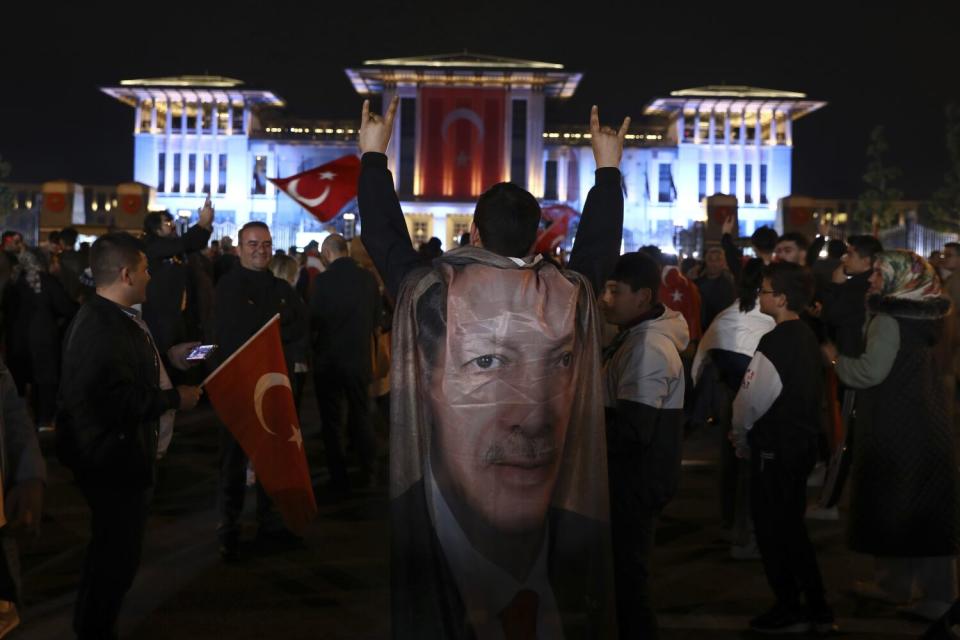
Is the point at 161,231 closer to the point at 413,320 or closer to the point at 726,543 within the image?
the point at 726,543

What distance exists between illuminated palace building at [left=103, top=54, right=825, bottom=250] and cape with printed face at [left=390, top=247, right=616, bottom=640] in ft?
180

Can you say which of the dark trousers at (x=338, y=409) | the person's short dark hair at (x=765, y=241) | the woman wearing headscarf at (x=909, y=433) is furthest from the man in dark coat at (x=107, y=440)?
the person's short dark hair at (x=765, y=241)

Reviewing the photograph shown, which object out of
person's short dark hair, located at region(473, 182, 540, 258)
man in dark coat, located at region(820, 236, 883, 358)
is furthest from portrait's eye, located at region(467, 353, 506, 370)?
man in dark coat, located at region(820, 236, 883, 358)

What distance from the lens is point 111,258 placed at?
458cm

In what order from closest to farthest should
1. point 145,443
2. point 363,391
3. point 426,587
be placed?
point 426,587, point 145,443, point 363,391

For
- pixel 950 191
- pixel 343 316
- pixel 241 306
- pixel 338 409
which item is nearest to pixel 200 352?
pixel 241 306

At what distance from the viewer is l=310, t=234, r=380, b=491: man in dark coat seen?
858 cm

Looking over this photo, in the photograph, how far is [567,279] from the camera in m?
3.26

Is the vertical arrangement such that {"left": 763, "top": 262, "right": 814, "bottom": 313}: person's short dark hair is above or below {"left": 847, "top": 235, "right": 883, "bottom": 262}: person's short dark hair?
below

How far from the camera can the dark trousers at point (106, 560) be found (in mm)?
4344

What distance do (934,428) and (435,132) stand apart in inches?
2139

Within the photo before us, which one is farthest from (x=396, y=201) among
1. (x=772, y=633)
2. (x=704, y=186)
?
(x=704, y=186)

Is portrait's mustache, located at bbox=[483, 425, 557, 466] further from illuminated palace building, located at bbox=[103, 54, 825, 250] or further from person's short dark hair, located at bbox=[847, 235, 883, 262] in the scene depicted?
illuminated palace building, located at bbox=[103, 54, 825, 250]

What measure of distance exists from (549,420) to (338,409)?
5.62 m
